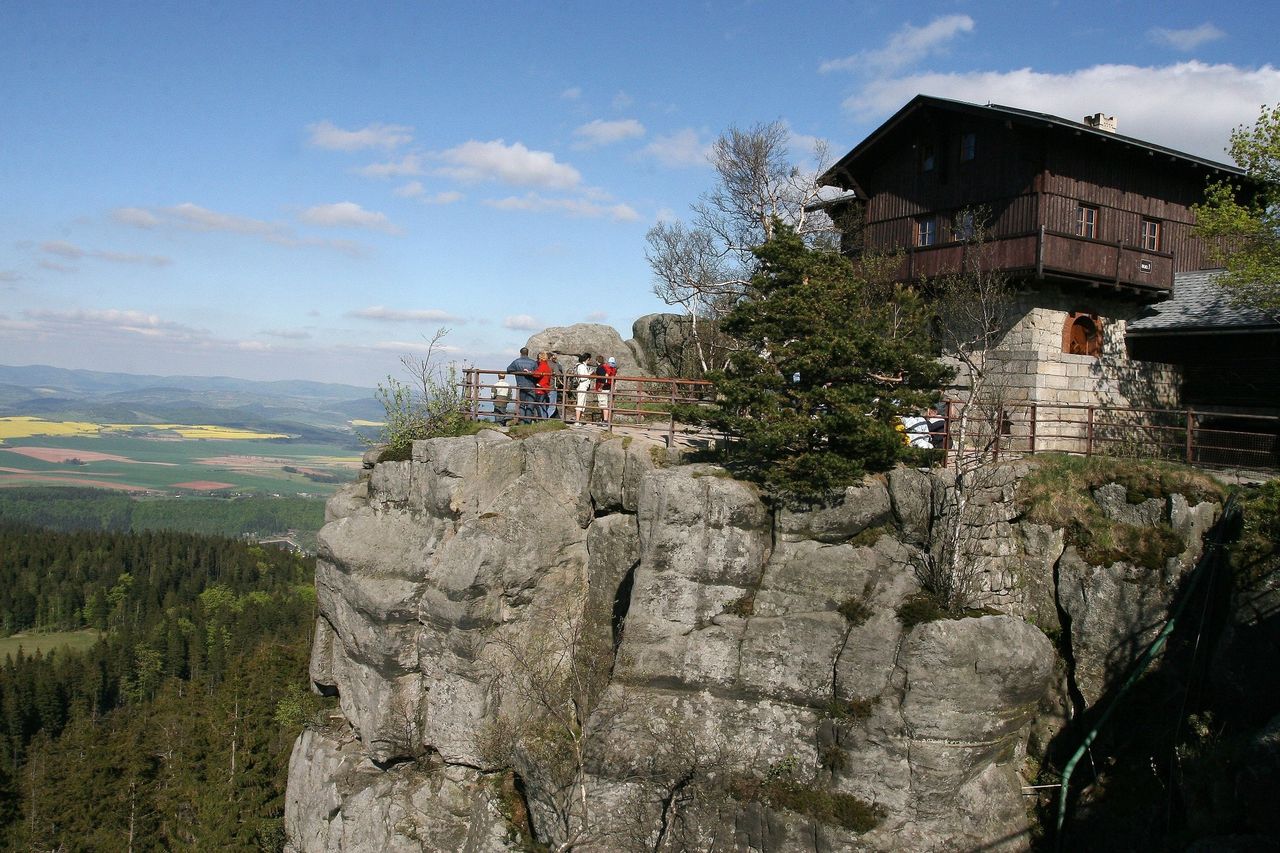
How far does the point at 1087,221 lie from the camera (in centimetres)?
2248

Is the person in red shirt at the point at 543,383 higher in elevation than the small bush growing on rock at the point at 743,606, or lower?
higher

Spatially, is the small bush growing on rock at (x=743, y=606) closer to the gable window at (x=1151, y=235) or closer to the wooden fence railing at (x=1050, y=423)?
the wooden fence railing at (x=1050, y=423)

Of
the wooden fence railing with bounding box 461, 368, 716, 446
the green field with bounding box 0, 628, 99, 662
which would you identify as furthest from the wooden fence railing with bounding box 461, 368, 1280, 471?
the green field with bounding box 0, 628, 99, 662

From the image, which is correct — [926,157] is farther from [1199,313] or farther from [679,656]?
[679,656]

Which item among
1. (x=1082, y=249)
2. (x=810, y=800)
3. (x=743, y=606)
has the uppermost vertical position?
(x=1082, y=249)

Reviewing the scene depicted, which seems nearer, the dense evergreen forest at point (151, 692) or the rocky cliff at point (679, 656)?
the rocky cliff at point (679, 656)

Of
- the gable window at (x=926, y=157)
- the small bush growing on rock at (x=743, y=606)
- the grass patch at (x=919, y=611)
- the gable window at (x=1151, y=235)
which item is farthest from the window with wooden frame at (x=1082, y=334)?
the small bush growing on rock at (x=743, y=606)

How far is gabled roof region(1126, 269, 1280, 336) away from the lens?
20.5 m

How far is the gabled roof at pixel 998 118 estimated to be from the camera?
20.9 meters

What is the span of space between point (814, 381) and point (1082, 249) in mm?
10549

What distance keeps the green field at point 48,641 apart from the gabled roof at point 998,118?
342 ft

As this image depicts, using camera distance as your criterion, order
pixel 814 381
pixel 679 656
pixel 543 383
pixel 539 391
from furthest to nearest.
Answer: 1. pixel 543 383
2. pixel 539 391
3. pixel 814 381
4. pixel 679 656

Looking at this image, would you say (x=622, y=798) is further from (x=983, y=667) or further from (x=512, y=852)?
(x=983, y=667)

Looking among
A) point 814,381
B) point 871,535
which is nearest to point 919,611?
point 871,535
